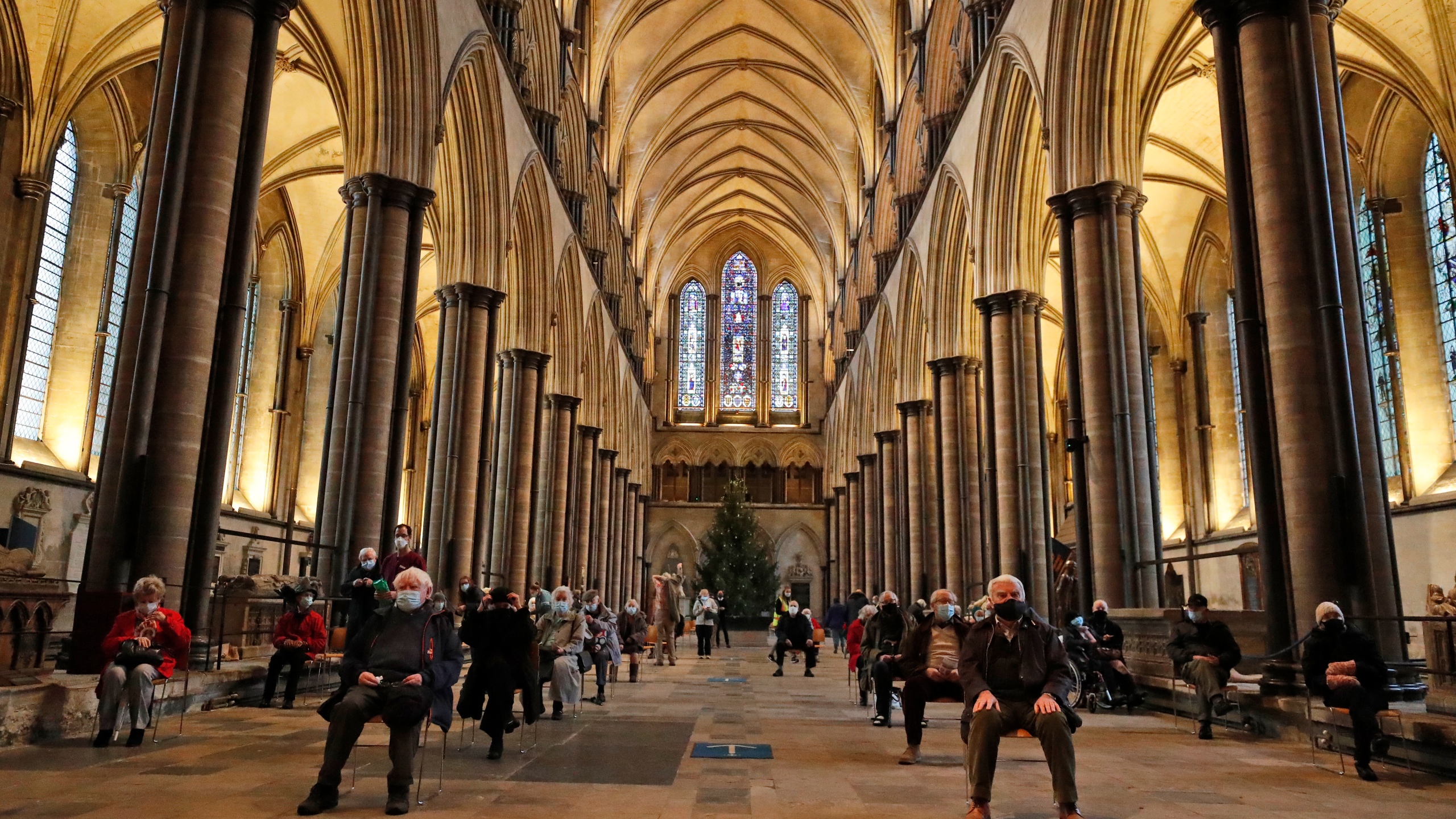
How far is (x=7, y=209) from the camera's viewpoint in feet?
50.4

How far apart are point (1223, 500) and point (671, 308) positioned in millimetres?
24230

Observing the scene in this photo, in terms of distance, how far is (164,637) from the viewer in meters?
6.34

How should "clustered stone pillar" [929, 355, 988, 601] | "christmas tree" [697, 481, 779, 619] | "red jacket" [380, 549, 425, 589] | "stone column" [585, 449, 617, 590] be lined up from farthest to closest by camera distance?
1. "christmas tree" [697, 481, 779, 619]
2. "stone column" [585, 449, 617, 590]
3. "clustered stone pillar" [929, 355, 988, 601]
4. "red jacket" [380, 549, 425, 589]

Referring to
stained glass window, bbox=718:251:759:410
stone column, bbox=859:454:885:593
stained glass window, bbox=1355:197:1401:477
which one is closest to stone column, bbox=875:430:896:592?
stone column, bbox=859:454:885:593

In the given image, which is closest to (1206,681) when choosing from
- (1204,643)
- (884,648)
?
(1204,643)

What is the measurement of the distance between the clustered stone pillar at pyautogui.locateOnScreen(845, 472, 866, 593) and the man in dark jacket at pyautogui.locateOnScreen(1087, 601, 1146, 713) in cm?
2103

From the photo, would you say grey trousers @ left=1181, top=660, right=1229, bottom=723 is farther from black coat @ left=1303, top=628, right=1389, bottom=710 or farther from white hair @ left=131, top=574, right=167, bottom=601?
white hair @ left=131, top=574, right=167, bottom=601

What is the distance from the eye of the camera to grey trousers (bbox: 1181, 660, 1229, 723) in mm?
7238

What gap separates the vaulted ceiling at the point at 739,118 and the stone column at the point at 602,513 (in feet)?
27.6

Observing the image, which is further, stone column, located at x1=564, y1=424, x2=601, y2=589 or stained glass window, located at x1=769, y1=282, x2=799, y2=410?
stained glass window, located at x1=769, y1=282, x2=799, y2=410

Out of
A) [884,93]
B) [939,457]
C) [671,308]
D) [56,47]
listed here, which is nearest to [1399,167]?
[939,457]

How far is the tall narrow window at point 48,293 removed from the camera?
1644 centimetres

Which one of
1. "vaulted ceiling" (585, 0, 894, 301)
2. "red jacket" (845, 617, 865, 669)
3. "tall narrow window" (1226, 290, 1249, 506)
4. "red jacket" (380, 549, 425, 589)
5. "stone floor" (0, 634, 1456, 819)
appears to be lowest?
"stone floor" (0, 634, 1456, 819)

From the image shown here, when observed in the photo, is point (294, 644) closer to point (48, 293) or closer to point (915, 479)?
point (48, 293)
